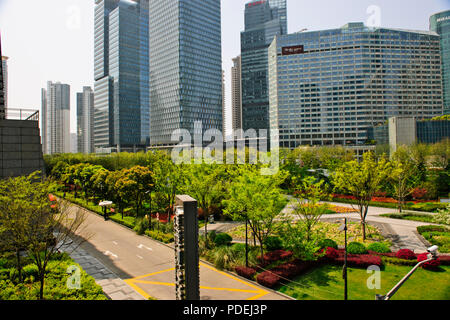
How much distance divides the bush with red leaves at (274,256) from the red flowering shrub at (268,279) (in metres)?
2.36

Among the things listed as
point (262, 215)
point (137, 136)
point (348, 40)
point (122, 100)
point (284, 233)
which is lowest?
point (284, 233)

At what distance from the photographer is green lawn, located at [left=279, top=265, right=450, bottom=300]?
16.0 metres

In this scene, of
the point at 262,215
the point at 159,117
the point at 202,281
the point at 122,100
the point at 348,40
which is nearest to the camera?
the point at 202,281

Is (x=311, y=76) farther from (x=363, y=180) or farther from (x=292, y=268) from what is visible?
(x=292, y=268)

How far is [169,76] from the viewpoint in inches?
5389

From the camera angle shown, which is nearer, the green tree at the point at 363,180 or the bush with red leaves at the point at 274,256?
the bush with red leaves at the point at 274,256

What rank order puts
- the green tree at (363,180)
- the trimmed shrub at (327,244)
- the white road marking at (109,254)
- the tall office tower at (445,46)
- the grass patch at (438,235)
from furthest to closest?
the tall office tower at (445,46)
the green tree at (363,180)
the grass patch at (438,235)
the white road marking at (109,254)
the trimmed shrub at (327,244)

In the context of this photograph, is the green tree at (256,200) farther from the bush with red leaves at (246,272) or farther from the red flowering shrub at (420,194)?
the red flowering shrub at (420,194)

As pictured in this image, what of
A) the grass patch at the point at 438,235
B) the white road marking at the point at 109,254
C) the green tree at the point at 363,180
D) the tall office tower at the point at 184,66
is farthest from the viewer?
the tall office tower at the point at 184,66

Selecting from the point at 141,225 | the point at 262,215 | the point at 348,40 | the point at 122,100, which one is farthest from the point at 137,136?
the point at 262,215

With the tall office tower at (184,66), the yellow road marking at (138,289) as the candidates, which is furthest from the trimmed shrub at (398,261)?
the tall office tower at (184,66)

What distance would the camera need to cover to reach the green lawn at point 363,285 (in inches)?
629

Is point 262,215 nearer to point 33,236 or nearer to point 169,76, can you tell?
point 33,236

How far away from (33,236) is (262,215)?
13169 mm
